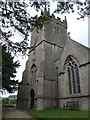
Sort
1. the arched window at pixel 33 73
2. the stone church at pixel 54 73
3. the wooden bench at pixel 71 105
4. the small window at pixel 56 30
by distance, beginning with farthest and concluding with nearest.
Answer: the small window at pixel 56 30, the arched window at pixel 33 73, the stone church at pixel 54 73, the wooden bench at pixel 71 105

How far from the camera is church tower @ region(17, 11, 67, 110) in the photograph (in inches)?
977

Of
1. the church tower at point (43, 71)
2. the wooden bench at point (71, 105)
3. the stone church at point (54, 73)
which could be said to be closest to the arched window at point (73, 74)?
the stone church at point (54, 73)

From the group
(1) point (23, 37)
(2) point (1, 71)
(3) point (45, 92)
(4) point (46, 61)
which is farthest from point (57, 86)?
(1) point (23, 37)

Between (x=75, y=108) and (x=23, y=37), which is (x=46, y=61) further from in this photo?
(x=23, y=37)

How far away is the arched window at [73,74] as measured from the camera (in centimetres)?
2278

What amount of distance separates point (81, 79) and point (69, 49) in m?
5.80

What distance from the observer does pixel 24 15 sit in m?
10.0

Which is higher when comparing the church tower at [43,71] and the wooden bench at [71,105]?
the church tower at [43,71]

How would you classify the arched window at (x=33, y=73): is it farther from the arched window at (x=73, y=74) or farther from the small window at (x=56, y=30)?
the small window at (x=56, y=30)

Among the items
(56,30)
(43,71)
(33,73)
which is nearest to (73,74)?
(43,71)

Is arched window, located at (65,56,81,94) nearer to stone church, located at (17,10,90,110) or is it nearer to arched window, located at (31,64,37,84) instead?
stone church, located at (17,10,90,110)

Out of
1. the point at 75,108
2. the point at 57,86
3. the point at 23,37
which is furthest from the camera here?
the point at 57,86

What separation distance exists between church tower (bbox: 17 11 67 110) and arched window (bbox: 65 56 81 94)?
10.5 ft

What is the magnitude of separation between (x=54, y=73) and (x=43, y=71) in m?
2.63
